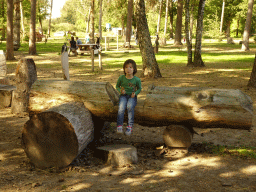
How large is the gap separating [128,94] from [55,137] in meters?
1.49

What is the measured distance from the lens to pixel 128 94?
5234 mm

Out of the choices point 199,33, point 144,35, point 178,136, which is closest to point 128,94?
point 178,136

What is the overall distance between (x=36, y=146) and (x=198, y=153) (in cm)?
293

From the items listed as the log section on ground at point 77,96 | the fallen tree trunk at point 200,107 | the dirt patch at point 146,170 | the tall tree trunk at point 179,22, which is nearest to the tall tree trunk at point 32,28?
the dirt patch at point 146,170

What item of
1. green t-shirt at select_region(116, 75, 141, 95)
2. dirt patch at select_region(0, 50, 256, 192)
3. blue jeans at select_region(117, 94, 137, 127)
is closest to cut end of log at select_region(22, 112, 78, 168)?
dirt patch at select_region(0, 50, 256, 192)

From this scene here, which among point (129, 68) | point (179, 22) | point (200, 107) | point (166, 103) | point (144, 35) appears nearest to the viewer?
point (200, 107)

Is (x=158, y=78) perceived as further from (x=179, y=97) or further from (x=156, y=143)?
(x=179, y=97)

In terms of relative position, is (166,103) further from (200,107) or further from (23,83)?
(23,83)

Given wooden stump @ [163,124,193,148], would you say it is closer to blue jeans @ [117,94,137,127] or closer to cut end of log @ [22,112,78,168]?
blue jeans @ [117,94,137,127]

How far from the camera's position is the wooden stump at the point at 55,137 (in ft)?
15.0

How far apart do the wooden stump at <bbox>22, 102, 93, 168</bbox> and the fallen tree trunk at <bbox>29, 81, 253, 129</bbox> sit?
0.57 metres

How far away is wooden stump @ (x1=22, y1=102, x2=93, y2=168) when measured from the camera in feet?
15.0

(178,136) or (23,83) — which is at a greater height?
(23,83)

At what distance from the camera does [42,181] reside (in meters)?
4.25
